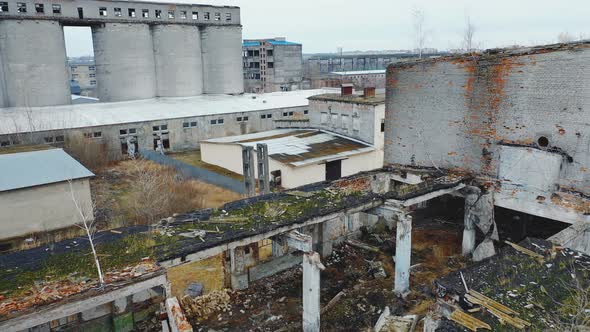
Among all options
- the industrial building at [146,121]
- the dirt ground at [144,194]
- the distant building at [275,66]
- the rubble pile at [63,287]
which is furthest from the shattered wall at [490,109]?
the distant building at [275,66]

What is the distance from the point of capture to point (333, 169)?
86.3 ft

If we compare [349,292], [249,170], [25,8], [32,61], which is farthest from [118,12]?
[349,292]

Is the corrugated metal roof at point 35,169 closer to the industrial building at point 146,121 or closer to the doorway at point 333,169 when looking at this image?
the industrial building at point 146,121

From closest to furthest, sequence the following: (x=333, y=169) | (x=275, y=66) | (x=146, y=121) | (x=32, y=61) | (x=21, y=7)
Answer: (x=333, y=169) < (x=146, y=121) < (x=21, y=7) < (x=32, y=61) < (x=275, y=66)

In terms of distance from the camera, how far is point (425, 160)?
18.5 metres

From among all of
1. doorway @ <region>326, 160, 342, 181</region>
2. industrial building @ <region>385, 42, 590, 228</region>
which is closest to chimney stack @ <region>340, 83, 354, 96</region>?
doorway @ <region>326, 160, 342, 181</region>

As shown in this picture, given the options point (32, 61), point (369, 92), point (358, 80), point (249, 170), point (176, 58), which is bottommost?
point (249, 170)

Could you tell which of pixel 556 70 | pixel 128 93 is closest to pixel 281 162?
pixel 556 70

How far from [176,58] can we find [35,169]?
25.6 meters

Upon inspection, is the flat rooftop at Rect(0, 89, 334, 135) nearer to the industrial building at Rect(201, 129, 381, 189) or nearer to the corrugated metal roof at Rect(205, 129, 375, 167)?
the industrial building at Rect(201, 129, 381, 189)

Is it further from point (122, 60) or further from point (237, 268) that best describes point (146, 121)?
point (237, 268)

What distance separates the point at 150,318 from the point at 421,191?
9415mm

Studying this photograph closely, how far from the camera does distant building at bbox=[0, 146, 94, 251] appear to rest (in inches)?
742

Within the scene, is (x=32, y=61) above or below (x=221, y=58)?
below
